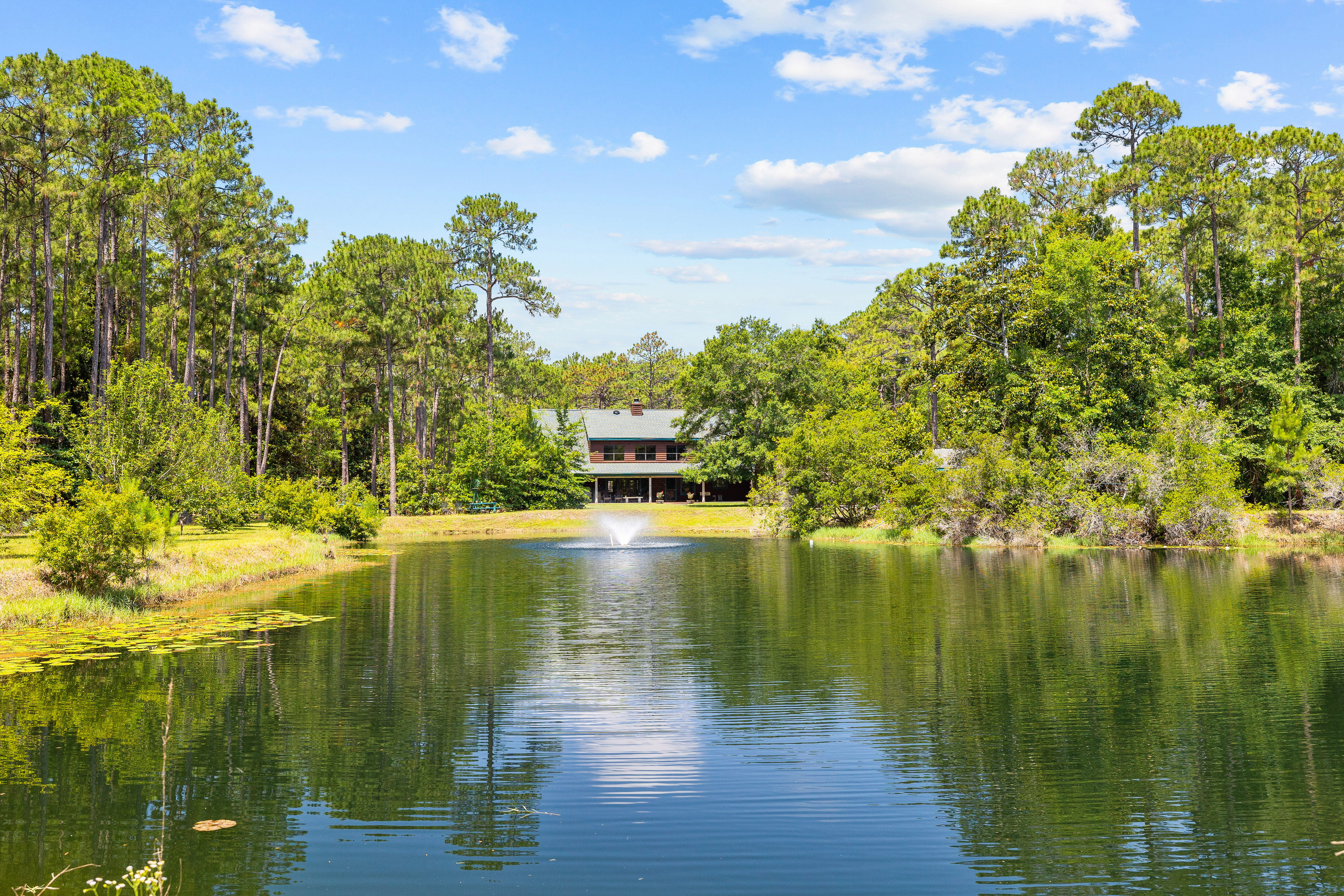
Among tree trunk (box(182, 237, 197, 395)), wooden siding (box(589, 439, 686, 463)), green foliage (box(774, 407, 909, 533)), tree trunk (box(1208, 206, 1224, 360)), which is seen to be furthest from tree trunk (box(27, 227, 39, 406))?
tree trunk (box(1208, 206, 1224, 360))

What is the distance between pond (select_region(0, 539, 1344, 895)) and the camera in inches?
303

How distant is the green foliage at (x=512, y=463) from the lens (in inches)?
2648

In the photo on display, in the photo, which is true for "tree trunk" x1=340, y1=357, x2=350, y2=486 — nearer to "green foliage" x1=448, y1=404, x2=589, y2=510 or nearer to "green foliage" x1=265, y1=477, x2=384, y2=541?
"green foliage" x1=448, y1=404, x2=589, y2=510

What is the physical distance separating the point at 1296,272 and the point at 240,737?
5378cm

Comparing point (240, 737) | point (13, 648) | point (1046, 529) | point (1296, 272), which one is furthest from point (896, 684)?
point (1296, 272)

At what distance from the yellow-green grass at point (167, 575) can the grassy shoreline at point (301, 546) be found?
3cm

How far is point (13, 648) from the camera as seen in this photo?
1691cm

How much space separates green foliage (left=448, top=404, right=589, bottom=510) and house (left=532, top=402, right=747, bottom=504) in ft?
35.0

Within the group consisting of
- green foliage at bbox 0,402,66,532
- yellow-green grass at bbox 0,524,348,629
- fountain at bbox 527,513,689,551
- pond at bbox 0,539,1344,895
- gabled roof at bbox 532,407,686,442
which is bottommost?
fountain at bbox 527,513,689,551

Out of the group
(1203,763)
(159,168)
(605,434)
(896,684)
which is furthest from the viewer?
(605,434)

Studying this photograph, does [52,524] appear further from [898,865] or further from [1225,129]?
[1225,129]

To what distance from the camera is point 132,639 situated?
18188mm

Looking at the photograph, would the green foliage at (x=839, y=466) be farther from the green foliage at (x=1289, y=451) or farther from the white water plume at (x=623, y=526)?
the green foliage at (x=1289, y=451)

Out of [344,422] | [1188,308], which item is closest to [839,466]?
[1188,308]
